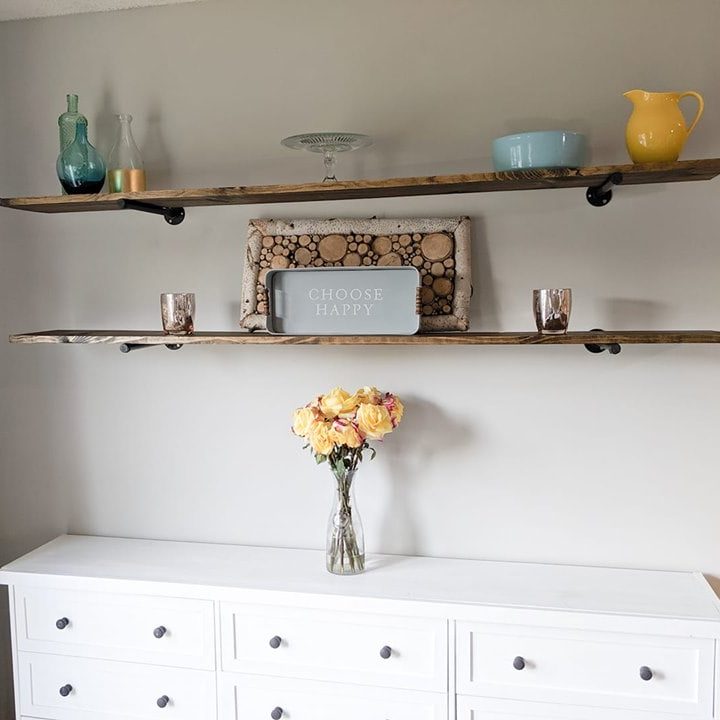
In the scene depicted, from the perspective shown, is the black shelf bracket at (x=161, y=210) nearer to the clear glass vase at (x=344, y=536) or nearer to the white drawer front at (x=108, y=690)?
the clear glass vase at (x=344, y=536)

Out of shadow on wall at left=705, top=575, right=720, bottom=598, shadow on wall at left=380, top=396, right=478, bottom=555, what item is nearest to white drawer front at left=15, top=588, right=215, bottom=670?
shadow on wall at left=380, top=396, right=478, bottom=555

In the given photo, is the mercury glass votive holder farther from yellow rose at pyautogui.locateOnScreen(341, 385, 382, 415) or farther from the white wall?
yellow rose at pyautogui.locateOnScreen(341, 385, 382, 415)

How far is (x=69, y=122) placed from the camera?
2.17 m

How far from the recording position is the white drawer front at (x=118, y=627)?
1985 mm


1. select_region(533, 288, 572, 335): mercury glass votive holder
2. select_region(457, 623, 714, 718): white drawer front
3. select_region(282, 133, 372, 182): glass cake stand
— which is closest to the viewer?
select_region(457, 623, 714, 718): white drawer front

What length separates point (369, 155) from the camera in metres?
2.13

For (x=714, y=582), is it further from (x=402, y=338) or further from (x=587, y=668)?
(x=402, y=338)

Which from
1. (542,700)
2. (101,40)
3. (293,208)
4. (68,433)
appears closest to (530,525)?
(542,700)

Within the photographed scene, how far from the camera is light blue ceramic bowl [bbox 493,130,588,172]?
179 cm

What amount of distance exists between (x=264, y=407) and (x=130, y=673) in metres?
0.79

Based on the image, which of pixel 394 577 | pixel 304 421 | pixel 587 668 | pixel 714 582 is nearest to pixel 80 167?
pixel 304 421

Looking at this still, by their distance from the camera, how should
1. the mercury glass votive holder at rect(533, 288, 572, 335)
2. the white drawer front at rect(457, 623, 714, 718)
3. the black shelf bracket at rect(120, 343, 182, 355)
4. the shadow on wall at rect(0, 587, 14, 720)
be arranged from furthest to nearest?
the shadow on wall at rect(0, 587, 14, 720), the black shelf bracket at rect(120, 343, 182, 355), the mercury glass votive holder at rect(533, 288, 572, 335), the white drawer front at rect(457, 623, 714, 718)

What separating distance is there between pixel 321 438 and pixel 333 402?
105 millimetres

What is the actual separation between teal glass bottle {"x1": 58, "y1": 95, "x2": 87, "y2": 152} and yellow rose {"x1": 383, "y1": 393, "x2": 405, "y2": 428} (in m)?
1.14
